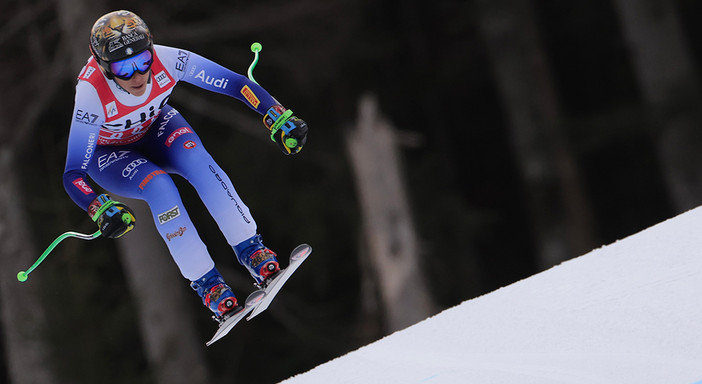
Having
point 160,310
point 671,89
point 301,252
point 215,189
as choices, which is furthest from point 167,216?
point 671,89

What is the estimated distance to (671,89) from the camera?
11.9m

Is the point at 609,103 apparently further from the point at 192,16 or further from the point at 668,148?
the point at 192,16

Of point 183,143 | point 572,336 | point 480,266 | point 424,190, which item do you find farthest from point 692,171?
point 183,143

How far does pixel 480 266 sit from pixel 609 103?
367 cm

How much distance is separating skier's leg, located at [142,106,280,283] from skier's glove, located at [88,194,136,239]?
1.75ft

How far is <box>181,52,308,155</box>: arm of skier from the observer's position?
17.4 ft

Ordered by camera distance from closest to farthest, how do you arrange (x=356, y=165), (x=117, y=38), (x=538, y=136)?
(x=117, y=38) < (x=356, y=165) < (x=538, y=136)

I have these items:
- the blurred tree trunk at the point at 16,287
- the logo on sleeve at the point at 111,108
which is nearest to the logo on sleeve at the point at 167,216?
the logo on sleeve at the point at 111,108

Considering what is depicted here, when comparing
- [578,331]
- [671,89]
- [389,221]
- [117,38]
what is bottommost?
[578,331]

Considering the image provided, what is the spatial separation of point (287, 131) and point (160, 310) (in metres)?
5.34

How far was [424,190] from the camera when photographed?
14.0 meters

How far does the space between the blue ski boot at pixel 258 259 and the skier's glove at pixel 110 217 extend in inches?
29.6

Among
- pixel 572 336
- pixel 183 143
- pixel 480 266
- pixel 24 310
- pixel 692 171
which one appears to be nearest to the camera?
pixel 572 336

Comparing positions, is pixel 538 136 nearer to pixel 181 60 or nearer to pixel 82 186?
pixel 181 60
